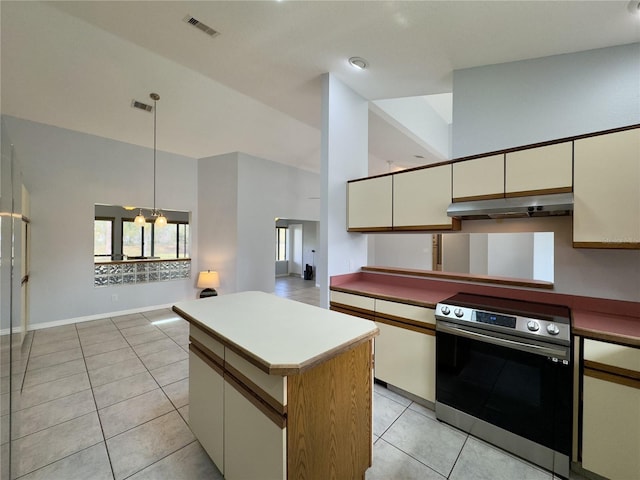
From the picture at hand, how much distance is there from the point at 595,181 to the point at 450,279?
123 cm

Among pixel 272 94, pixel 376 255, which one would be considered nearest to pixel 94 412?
pixel 272 94

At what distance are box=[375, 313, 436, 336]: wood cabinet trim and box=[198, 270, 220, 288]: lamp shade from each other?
13.4 ft

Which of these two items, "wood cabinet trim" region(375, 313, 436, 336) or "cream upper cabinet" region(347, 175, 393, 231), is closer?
"wood cabinet trim" region(375, 313, 436, 336)

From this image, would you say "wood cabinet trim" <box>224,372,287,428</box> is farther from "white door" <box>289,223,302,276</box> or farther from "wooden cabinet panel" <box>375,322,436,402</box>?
"white door" <box>289,223,302,276</box>

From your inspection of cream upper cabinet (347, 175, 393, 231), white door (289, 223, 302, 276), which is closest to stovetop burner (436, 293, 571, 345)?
Answer: cream upper cabinet (347, 175, 393, 231)

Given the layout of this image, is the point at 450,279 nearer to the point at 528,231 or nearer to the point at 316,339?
the point at 528,231

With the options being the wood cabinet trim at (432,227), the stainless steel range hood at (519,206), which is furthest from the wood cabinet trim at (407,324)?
the stainless steel range hood at (519,206)

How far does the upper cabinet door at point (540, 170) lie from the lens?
1.76m

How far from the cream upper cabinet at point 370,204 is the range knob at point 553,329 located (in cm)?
146

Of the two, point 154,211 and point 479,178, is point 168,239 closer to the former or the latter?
point 154,211

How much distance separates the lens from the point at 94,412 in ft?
7.30

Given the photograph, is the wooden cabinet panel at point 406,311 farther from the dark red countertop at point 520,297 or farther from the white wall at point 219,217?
the white wall at point 219,217

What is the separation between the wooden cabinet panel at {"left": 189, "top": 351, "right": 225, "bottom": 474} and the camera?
150cm

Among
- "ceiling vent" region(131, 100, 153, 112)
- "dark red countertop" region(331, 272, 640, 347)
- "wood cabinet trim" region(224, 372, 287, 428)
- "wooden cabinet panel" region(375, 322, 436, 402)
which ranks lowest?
"wooden cabinet panel" region(375, 322, 436, 402)
